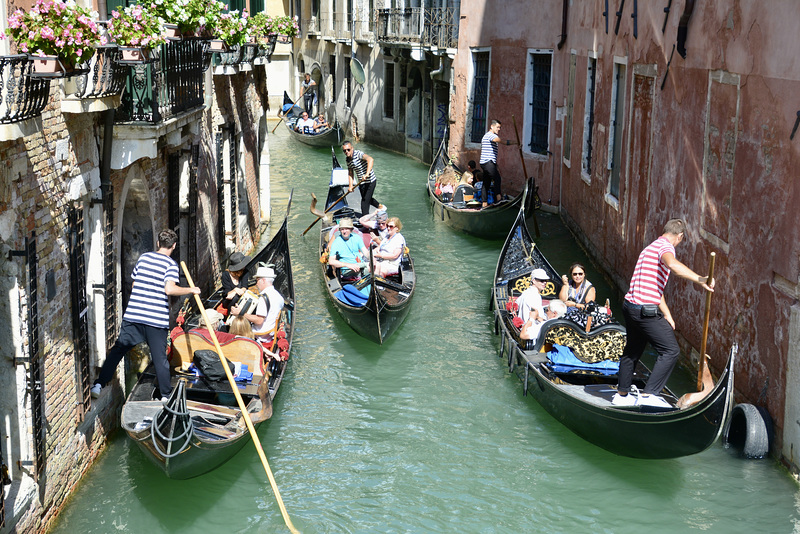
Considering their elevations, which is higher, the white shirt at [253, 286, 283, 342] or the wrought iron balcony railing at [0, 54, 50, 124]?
the wrought iron balcony railing at [0, 54, 50, 124]

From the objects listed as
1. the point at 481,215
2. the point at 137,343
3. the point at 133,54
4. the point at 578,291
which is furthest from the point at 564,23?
the point at 137,343

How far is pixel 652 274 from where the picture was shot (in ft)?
17.5

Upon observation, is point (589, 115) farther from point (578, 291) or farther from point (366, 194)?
point (578, 291)

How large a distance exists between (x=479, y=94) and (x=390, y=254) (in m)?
6.82

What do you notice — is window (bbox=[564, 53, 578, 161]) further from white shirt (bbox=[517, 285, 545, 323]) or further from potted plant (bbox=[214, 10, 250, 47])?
white shirt (bbox=[517, 285, 545, 323])

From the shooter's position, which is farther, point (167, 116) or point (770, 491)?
point (167, 116)

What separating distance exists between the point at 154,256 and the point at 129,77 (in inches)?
43.7

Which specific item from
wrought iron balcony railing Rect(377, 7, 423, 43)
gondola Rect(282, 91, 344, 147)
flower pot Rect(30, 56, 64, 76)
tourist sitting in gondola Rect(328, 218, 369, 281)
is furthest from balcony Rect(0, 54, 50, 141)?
gondola Rect(282, 91, 344, 147)

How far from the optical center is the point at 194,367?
234 inches

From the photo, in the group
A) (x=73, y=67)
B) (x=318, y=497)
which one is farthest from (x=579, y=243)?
(x=73, y=67)

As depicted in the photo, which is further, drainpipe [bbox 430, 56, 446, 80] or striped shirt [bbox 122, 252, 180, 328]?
drainpipe [bbox 430, 56, 446, 80]

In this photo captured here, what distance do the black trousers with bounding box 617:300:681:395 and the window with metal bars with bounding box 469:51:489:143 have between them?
943 centimetres

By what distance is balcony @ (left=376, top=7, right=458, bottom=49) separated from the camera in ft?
50.7

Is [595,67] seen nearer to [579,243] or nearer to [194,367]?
[579,243]
